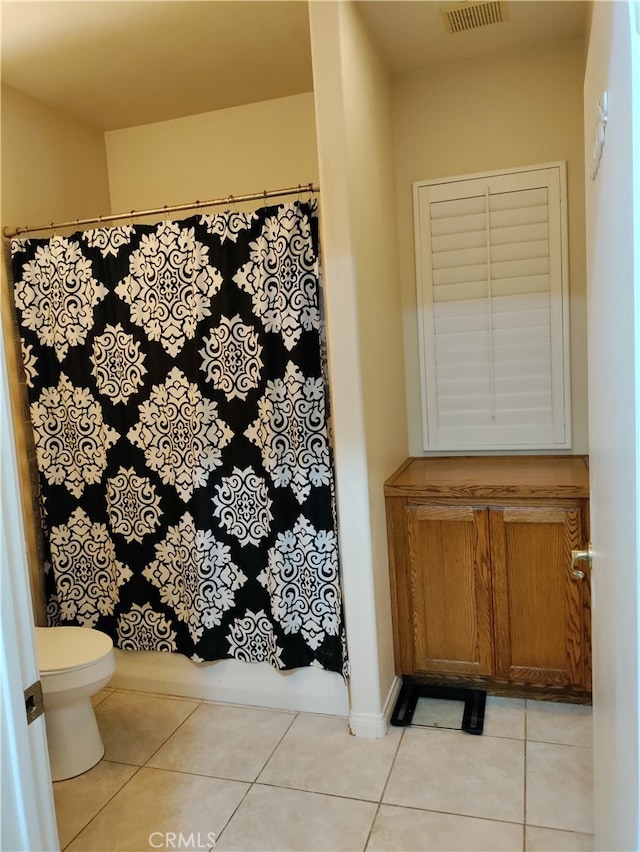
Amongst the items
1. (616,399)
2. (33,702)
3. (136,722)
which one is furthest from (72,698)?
(616,399)

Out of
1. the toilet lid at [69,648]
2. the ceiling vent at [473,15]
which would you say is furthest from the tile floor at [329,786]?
the ceiling vent at [473,15]

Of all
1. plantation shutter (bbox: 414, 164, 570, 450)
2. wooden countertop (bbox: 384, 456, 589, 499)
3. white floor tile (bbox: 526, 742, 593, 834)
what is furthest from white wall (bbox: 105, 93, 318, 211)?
white floor tile (bbox: 526, 742, 593, 834)

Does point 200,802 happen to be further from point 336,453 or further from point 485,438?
point 485,438

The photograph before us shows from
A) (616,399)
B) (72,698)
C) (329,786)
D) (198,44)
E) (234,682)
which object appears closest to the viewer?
(616,399)

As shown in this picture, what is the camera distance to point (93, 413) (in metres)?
2.56

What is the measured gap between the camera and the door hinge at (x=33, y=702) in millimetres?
882

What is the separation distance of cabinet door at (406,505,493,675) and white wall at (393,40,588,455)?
0.74 m

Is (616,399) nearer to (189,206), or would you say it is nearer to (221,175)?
(189,206)

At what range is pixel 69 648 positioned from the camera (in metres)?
2.22

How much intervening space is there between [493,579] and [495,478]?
398 mm

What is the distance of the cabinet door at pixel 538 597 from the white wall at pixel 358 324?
0.45m

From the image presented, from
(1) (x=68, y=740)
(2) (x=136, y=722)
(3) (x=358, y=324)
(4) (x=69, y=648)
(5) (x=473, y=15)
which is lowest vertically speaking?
(2) (x=136, y=722)

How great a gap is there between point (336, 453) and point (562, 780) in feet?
4.29

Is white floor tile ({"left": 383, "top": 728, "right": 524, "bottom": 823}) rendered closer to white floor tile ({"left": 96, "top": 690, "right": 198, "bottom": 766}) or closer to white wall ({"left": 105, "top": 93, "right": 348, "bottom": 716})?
white wall ({"left": 105, "top": 93, "right": 348, "bottom": 716})
